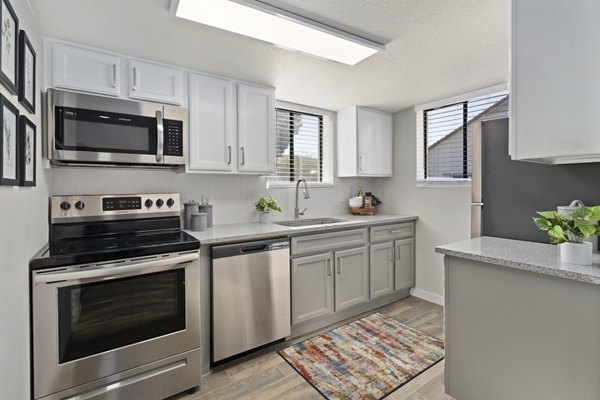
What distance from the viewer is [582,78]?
3.77 ft

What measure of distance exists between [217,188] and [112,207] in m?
0.85

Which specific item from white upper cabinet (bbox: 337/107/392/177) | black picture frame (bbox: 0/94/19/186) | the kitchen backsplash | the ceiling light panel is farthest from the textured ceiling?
the kitchen backsplash

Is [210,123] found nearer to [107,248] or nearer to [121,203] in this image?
[121,203]

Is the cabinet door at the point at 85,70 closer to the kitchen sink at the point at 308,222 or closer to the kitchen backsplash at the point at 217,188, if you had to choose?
the kitchen backsplash at the point at 217,188

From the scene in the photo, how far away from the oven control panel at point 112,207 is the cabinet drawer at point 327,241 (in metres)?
1.04

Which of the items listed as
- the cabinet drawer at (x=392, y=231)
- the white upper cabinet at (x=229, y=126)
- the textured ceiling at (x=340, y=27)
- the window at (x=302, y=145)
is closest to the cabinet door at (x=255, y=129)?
the white upper cabinet at (x=229, y=126)

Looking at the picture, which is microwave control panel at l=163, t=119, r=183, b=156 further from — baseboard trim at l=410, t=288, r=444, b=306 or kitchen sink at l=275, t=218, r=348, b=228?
baseboard trim at l=410, t=288, r=444, b=306

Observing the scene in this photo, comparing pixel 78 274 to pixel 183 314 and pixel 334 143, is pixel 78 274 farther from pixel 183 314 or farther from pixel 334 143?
pixel 334 143

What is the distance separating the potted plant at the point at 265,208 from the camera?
2783mm

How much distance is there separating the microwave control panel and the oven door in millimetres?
800

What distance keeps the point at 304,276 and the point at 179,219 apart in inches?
45.6

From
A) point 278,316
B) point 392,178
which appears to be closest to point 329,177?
point 392,178

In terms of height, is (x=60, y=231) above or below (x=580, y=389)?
above

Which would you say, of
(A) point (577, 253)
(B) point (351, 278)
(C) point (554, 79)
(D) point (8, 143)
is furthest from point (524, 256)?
(D) point (8, 143)
